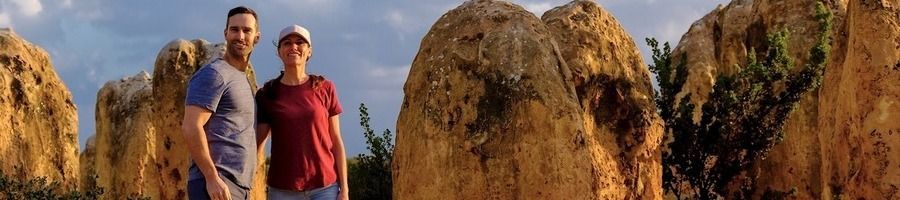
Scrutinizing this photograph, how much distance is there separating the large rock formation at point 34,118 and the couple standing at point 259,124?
7.85 metres

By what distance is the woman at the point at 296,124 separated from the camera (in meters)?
5.67

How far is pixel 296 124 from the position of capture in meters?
5.65

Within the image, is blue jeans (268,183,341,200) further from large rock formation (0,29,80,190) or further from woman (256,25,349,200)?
large rock formation (0,29,80,190)

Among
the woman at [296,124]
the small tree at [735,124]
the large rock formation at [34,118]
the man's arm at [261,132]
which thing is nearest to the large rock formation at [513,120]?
the woman at [296,124]

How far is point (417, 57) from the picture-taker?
921 cm

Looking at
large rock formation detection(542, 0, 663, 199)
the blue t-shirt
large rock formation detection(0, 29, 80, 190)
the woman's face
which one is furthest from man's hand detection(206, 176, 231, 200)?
large rock formation detection(0, 29, 80, 190)

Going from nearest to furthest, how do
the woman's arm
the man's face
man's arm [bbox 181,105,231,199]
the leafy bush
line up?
man's arm [bbox 181,105,231,199], the man's face, the woman's arm, the leafy bush

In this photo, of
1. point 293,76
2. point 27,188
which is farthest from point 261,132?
point 27,188

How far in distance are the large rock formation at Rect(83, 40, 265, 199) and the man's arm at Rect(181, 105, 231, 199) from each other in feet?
21.6

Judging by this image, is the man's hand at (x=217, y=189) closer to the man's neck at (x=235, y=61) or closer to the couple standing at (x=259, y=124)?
the couple standing at (x=259, y=124)

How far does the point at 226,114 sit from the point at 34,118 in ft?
28.8

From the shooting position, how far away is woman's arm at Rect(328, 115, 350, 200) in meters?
6.02

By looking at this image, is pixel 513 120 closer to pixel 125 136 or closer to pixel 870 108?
→ pixel 870 108

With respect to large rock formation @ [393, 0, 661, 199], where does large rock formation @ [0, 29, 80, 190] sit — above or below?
above
